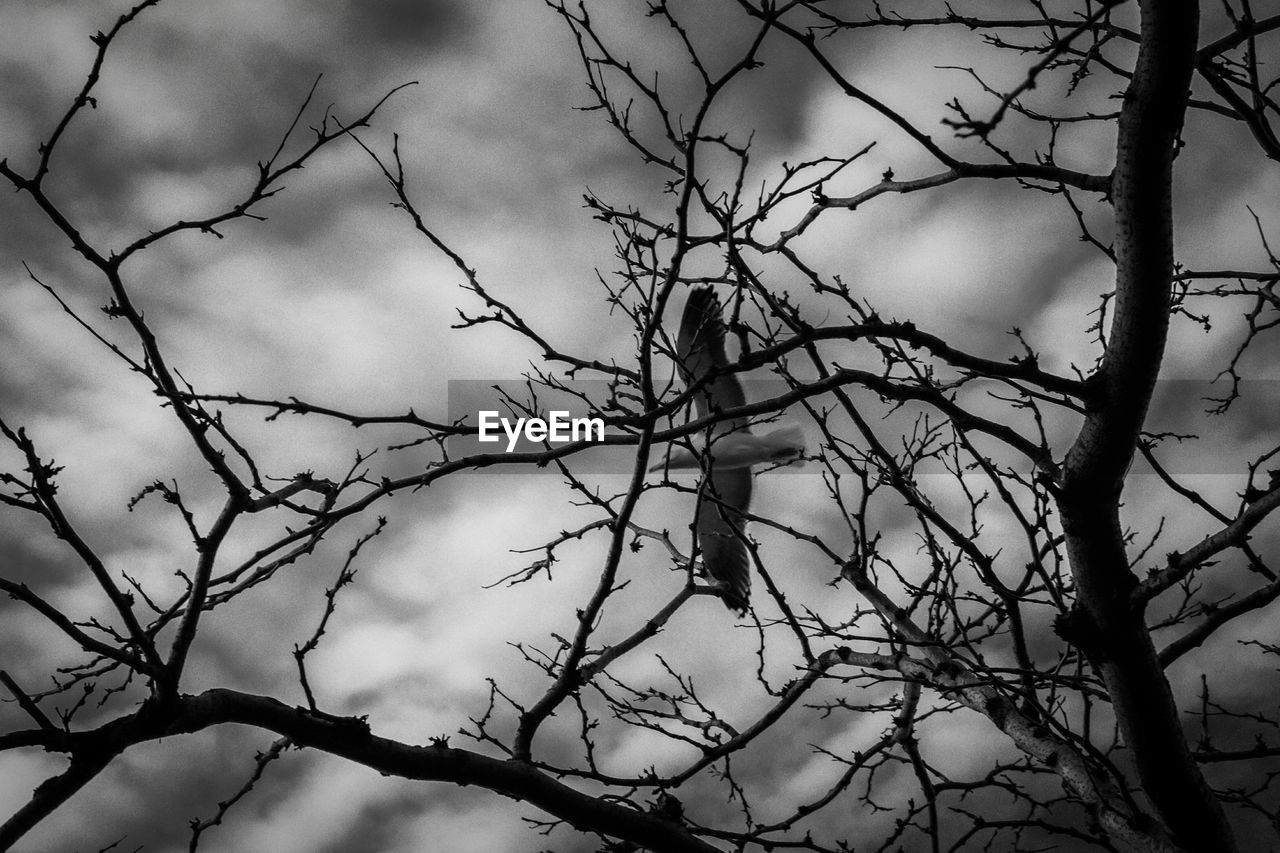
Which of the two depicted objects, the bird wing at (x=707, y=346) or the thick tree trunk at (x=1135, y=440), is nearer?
the thick tree trunk at (x=1135, y=440)

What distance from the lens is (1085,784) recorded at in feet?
12.0

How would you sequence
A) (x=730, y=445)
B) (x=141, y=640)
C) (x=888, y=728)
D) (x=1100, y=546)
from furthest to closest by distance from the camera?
(x=730, y=445) < (x=888, y=728) < (x=1100, y=546) < (x=141, y=640)

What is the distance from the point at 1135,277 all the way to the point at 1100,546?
0.91 meters

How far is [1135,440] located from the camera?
304cm

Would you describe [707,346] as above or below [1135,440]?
above

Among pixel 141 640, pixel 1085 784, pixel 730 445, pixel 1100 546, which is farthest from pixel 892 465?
pixel 730 445

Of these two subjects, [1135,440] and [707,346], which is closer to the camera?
[1135,440]

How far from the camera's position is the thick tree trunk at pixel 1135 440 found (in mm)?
2648

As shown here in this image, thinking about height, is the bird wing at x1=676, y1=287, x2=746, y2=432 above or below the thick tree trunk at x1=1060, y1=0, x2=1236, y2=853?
above

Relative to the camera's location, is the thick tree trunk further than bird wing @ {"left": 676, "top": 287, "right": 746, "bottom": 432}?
No

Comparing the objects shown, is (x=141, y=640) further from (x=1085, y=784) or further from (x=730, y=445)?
(x=730, y=445)

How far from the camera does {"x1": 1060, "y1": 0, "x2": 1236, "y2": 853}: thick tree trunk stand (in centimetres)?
265

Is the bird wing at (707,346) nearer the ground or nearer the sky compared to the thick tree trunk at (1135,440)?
nearer the sky

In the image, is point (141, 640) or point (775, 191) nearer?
point (141, 640)
